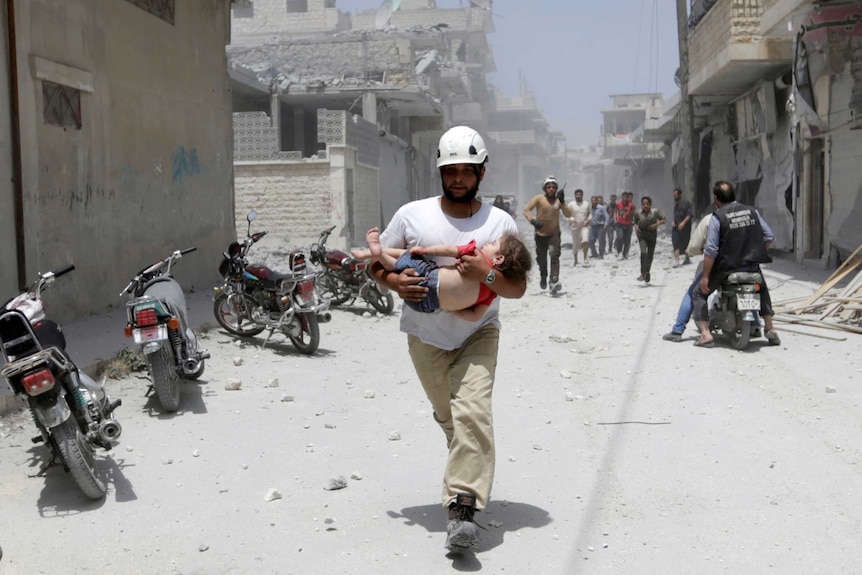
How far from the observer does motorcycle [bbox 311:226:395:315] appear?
12359 mm

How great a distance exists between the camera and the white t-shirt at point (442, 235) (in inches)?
159

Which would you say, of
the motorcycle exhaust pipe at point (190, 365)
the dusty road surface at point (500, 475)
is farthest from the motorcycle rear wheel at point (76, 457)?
the motorcycle exhaust pipe at point (190, 365)

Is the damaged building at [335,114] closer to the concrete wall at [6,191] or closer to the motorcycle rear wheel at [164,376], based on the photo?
the concrete wall at [6,191]

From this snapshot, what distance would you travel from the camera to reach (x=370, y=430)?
6.12 meters

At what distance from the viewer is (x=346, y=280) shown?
12547 mm

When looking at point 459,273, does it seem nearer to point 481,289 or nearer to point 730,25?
point 481,289

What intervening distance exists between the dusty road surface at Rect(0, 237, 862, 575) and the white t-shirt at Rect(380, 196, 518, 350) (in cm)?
88

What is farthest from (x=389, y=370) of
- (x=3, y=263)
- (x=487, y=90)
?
(x=487, y=90)

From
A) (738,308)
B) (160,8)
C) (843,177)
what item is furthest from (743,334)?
(160,8)

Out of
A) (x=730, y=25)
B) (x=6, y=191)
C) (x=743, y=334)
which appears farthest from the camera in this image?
(x=730, y=25)

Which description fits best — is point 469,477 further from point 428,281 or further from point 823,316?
point 823,316

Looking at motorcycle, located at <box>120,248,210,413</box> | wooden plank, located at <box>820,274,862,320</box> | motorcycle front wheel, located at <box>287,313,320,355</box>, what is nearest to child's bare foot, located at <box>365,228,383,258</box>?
motorcycle, located at <box>120,248,210,413</box>

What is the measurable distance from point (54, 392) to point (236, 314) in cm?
498

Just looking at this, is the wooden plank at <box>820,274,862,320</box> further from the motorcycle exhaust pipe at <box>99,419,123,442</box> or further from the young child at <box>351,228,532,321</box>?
the motorcycle exhaust pipe at <box>99,419,123,442</box>
